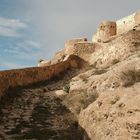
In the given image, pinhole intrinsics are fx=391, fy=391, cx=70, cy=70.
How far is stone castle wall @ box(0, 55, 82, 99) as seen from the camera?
1626 centimetres

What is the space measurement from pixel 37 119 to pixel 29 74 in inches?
240

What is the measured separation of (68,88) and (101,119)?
559cm

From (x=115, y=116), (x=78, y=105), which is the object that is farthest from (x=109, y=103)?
(x=78, y=105)

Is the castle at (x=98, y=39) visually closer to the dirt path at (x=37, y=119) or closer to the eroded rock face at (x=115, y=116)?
the dirt path at (x=37, y=119)

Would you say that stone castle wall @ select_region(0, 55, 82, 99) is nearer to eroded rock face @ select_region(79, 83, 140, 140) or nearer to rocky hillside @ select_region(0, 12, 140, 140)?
rocky hillside @ select_region(0, 12, 140, 140)

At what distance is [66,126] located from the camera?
12477 mm

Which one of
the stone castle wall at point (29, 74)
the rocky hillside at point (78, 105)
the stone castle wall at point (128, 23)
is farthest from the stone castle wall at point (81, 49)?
the rocky hillside at point (78, 105)

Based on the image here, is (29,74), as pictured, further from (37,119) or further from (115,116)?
(115,116)

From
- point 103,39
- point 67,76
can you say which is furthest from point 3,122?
point 103,39

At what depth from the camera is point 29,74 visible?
19.1 meters

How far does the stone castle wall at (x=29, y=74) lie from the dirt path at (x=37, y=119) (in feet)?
1.93

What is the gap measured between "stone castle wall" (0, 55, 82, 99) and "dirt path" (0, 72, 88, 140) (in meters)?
0.59

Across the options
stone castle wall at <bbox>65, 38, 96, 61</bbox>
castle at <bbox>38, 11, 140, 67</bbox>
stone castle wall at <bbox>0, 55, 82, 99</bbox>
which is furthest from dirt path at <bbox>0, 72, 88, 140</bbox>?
castle at <bbox>38, 11, 140, 67</bbox>

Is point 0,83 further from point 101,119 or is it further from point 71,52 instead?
point 71,52
